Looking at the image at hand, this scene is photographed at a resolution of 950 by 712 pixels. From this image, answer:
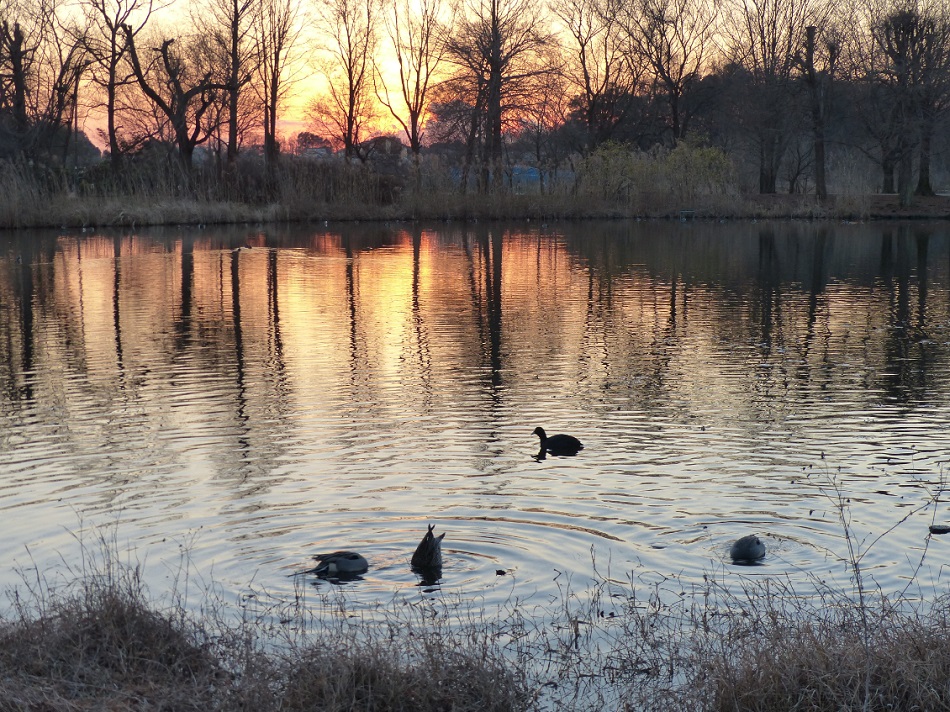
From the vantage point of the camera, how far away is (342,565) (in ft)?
21.5

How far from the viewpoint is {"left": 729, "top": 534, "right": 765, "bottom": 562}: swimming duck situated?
6.77 meters

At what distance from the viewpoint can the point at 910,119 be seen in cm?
4766

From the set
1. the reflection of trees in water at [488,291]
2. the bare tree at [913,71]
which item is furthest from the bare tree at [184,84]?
the bare tree at [913,71]

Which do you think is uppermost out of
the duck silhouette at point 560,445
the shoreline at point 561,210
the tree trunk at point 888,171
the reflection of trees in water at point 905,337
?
the tree trunk at point 888,171

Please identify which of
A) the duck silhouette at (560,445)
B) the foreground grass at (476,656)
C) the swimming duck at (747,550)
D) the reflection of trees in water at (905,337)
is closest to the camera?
the foreground grass at (476,656)

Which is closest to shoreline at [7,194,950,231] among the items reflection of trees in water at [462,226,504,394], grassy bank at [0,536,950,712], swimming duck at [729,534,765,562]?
reflection of trees in water at [462,226,504,394]

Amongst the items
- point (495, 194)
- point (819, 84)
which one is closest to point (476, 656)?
point (495, 194)

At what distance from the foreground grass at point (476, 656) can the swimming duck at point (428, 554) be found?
0.50m

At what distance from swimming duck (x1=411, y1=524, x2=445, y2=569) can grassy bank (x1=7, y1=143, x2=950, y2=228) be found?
4067cm

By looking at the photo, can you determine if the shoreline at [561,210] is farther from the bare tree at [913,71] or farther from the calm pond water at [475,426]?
the calm pond water at [475,426]

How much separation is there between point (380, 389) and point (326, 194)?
37.8 metres

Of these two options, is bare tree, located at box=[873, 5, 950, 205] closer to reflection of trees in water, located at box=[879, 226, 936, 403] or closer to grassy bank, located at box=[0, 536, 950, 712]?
reflection of trees in water, located at box=[879, 226, 936, 403]

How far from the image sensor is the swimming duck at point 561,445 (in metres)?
9.41

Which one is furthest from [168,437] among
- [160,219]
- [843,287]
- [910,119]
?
[910,119]
